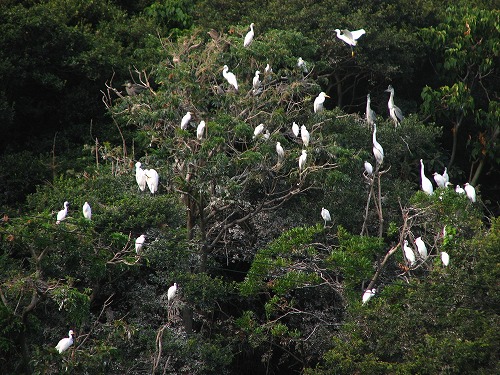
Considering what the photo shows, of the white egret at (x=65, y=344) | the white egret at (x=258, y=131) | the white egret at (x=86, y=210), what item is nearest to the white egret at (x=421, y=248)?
the white egret at (x=258, y=131)

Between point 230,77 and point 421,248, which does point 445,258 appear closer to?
point 421,248

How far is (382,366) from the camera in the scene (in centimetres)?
1023

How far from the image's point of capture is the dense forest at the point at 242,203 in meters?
10.1

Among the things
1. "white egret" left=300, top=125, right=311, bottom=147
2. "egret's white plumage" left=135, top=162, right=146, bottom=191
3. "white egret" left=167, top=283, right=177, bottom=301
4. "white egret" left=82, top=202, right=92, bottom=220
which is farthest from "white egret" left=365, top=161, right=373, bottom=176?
"white egret" left=82, top=202, right=92, bottom=220

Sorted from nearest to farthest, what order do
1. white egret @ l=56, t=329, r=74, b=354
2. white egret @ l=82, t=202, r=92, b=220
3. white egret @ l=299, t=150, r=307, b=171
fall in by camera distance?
white egret @ l=56, t=329, r=74, b=354 < white egret @ l=82, t=202, r=92, b=220 < white egret @ l=299, t=150, r=307, b=171

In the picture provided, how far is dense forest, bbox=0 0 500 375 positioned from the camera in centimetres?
1011

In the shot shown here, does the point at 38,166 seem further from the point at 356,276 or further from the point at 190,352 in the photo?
the point at 356,276

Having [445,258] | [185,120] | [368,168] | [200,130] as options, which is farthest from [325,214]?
[445,258]

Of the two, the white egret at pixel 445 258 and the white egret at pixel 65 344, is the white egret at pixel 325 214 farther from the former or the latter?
the white egret at pixel 65 344

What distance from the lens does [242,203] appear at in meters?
12.3

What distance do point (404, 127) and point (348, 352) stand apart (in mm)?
4853

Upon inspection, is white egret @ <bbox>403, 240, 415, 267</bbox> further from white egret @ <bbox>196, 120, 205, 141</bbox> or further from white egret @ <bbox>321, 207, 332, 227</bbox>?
white egret @ <bbox>196, 120, 205, 141</bbox>

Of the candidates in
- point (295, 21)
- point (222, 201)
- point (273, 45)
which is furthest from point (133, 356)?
point (295, 21)

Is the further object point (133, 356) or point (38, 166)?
point (38, 166)
